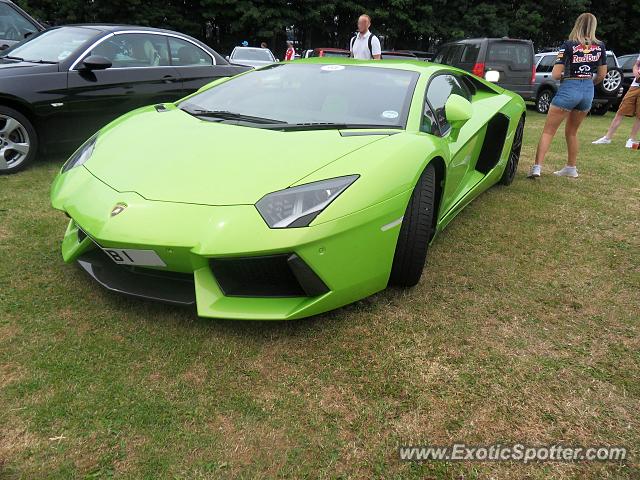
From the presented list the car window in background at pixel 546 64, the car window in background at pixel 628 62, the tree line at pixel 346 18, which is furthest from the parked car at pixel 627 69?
the tree line at pixel 346 18

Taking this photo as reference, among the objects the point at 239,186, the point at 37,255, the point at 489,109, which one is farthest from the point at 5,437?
the point at 489,109

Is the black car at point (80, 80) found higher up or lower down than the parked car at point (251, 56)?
higher up

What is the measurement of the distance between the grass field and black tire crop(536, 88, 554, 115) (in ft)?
34.0

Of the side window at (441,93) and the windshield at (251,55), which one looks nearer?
the side window at (441,93)

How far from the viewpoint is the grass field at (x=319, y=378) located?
154 centimetres

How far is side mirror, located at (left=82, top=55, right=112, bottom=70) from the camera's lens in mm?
4325

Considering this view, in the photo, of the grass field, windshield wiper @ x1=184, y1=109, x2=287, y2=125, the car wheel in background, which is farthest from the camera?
the car wheel in background

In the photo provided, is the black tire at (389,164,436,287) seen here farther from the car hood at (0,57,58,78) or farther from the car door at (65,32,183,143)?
the car hood at (0,57,58,78)

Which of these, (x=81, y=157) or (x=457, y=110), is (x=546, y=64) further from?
(x=81, y=157)

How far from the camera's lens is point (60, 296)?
229 cm

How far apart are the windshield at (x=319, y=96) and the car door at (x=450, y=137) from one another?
0.17 meters

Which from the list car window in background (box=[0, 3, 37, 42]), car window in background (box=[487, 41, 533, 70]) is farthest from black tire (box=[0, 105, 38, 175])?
car window in background (box=[487, 41, 533, 70])

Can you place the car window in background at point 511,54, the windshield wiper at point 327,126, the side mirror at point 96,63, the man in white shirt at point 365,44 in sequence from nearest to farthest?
the windshield wiper at point 327,126 < the side mirror at point 96,63 < the man in white shirt at point 365,44 < the car window in background at point 511,54

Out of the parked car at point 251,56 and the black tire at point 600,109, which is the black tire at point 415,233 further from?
the parked car at point 251,56
